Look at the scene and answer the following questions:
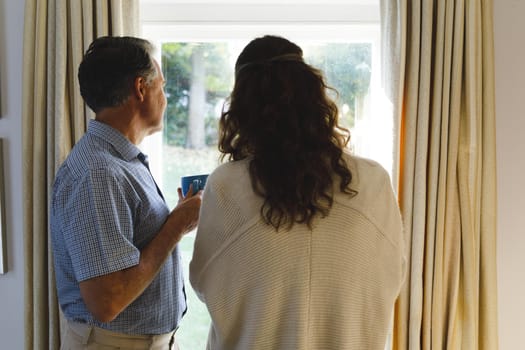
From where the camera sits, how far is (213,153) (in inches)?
82.6

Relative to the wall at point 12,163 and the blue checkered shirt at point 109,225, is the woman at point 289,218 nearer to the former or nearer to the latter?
the blue checkered shirt at point 109,225

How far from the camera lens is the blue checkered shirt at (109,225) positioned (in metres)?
1.15

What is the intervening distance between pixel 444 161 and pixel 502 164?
38cm

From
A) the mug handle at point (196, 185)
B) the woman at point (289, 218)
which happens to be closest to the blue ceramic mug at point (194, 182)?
the mug handle at point (196, 185)

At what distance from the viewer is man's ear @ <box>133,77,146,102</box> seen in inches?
51.5

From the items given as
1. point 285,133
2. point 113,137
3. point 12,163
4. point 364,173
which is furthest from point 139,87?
point 12,163

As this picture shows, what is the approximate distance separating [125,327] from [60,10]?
1.06 meters

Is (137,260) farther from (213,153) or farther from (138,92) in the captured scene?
(213,153)

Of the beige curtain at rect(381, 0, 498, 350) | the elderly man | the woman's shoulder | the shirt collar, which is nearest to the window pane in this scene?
the beige curtain at rect(381, 0, 498, 350)

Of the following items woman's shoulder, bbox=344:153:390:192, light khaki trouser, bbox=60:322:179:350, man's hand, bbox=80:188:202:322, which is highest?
woman's shoulder, bbox=344:153:390:192

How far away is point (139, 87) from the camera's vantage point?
1315 millimetres

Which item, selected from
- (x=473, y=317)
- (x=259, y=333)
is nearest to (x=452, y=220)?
(x=473, y=317)

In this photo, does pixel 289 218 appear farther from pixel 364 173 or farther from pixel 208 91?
pixel 208 91

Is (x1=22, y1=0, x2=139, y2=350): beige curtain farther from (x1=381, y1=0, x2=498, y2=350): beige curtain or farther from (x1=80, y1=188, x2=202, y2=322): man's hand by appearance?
(x1=381, y1=0, x2=498, y2=350): beige curtain
